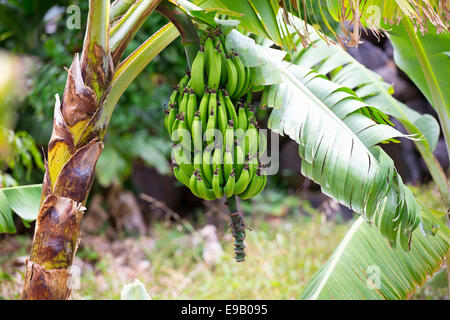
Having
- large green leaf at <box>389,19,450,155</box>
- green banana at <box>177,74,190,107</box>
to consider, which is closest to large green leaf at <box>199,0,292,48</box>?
green banana at <box>177,74,190,107</box>

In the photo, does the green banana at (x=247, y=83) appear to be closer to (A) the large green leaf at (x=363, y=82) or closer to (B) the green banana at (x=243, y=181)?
(B) the green banana at (x=243, y=181)

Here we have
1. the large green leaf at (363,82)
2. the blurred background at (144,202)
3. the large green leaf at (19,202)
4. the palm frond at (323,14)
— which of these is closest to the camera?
the palm frond at (323,14)

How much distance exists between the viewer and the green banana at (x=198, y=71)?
131 centimetres

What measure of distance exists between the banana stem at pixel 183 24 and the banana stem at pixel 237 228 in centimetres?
52

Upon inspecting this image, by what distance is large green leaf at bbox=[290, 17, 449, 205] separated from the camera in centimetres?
207

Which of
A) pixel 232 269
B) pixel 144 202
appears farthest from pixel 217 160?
pixel 144 202

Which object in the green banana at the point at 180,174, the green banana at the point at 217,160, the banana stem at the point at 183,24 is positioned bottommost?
the green banana at the point at 180,174

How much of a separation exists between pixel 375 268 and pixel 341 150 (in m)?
0.71

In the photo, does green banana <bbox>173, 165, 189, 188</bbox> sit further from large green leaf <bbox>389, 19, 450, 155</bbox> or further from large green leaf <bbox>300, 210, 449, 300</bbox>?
large green leaf <bbox>389, 19, 450, 155</bbox>

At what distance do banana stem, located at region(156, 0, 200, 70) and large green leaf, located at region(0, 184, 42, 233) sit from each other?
42.3 inches

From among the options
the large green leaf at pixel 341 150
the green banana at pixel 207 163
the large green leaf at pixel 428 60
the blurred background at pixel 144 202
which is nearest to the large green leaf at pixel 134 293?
the green banana at pixel 207 163

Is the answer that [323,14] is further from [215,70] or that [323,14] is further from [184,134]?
[184,134]

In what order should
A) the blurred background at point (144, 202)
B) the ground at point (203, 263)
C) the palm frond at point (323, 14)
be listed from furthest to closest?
the blurred background at point (144, 202) → the ground at point (203, 263) → the palm frond at point (323, 14)
